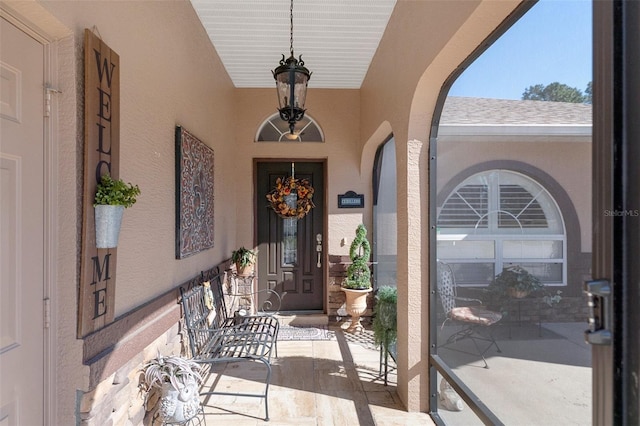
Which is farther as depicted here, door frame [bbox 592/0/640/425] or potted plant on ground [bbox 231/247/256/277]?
potted plant on ground [bbox 231/247/256/277]

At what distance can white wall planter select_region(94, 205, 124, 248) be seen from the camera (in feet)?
4.68

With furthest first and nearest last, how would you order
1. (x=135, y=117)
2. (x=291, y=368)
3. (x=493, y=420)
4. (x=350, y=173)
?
(x=350, y=173) < (x=291, y=368) < (x=135, y=117) < (x=493, y=420)

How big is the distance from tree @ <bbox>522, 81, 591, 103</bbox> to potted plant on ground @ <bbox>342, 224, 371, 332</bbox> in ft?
8.56

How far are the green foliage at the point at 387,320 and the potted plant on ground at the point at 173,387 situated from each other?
1.53 meters

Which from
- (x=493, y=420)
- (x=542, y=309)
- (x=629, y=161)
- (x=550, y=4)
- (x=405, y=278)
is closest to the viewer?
(x=629, y=161)

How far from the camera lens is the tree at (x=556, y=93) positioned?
3.76ft

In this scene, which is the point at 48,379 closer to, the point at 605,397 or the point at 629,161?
the point at 605,397

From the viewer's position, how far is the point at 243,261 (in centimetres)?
386

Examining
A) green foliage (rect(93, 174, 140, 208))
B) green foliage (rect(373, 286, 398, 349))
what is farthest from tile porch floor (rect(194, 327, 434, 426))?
green foliage (rect(93, 174, 140, 208))

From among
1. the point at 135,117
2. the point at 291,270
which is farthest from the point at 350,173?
the point at 135,117

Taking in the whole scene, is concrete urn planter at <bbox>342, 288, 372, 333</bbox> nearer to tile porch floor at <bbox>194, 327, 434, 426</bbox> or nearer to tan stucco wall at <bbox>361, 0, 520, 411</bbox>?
tile porch floor at <bbox>194, 327, 434, 426</bbox>

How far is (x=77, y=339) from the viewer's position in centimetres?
139

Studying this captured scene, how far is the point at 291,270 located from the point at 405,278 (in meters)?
2.38

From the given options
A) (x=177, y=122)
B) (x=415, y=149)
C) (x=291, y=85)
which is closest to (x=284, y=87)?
(x=291, y=85)
